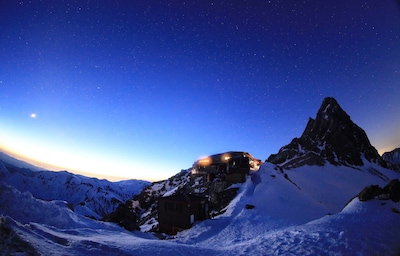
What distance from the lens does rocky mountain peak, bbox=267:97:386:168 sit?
113 m

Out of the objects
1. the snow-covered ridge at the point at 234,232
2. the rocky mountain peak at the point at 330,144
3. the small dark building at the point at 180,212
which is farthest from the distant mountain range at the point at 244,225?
the rocky mountain peak at the point at 330,144

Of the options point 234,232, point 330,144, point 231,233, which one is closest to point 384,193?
point 234,232

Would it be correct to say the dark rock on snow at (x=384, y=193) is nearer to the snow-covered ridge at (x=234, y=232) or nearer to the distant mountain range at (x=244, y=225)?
the distant mountain range at (x=244, y=225)

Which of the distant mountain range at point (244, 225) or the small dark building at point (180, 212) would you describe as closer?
the distant mountain range at point (244, 225)

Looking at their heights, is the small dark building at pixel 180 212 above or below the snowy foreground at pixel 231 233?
below

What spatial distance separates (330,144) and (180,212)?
4718 inches

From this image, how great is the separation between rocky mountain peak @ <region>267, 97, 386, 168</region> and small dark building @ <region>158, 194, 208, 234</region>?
79536mm

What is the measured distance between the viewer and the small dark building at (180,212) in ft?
120

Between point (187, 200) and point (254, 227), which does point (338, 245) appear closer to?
point (254, 227)

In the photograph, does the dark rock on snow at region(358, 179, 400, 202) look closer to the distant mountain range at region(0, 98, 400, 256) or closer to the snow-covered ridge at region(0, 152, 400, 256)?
the distant mountain range at region(0, 98, 400, 256)

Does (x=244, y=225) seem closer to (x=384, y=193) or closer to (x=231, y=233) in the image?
(x=231, y=233)

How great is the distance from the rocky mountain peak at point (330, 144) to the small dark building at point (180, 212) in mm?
79536

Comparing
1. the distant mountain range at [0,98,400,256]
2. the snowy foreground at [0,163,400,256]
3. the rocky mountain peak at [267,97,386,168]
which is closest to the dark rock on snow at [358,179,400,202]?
the distant mountain range at [0,98,400,256]

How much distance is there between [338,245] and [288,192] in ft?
126
